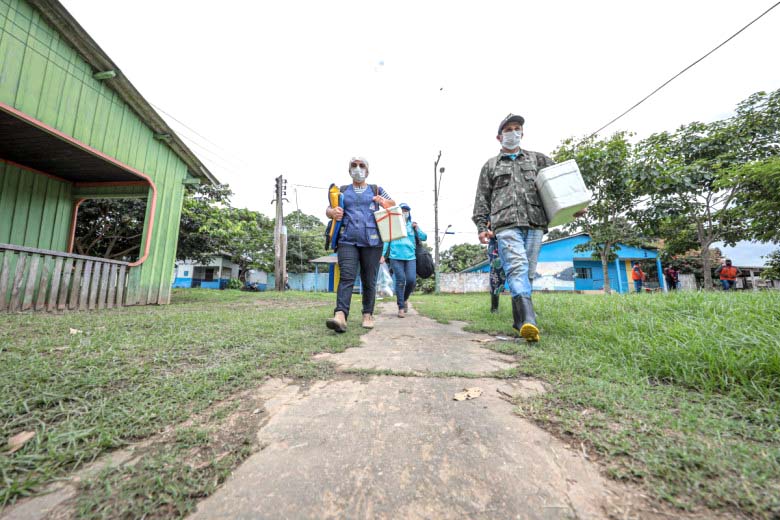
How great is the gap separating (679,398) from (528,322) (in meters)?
1.04

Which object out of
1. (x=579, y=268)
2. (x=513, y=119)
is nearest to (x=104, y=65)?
(x=513, y=119)

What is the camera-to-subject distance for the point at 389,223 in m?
3.00

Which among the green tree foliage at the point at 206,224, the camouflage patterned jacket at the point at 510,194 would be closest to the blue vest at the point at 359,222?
the camouflage patterned jacket at the point at 510,194

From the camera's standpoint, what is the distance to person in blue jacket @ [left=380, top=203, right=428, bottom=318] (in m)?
4.35

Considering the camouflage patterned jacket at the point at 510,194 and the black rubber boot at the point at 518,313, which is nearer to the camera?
the black rubber boot at the point at 518,313

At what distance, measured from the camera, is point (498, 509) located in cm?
65

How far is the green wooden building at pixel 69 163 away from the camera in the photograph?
Result: 12.2 ft

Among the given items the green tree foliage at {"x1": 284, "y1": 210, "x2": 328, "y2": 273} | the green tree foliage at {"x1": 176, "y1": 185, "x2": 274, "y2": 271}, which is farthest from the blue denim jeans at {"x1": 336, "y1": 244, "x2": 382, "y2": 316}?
the green tree foliage at {"x1": 284, "y1": 210, "x2": 328, "y2": 273}

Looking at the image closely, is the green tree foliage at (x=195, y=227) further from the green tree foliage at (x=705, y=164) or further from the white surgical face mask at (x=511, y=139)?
the green tree foliage at (x=705, y=164)

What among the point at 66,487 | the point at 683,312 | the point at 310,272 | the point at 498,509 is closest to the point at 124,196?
the point at 66,487

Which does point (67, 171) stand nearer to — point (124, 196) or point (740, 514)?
point (124, 196)

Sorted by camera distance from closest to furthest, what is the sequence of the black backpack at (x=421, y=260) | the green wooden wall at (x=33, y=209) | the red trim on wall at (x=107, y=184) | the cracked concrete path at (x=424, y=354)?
the cracked concrete path at (x=424, y=354), the black backpack at (x=421, y=260), the green wooden wall at (x=33, y=209), the red trim on wall at (x=107, y=184)

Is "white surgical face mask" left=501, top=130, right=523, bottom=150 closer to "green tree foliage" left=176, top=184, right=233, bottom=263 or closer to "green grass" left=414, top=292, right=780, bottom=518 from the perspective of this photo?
"green grass" left=414, top=292, right=780, bottom=518

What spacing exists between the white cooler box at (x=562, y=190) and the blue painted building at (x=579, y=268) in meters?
14.9
